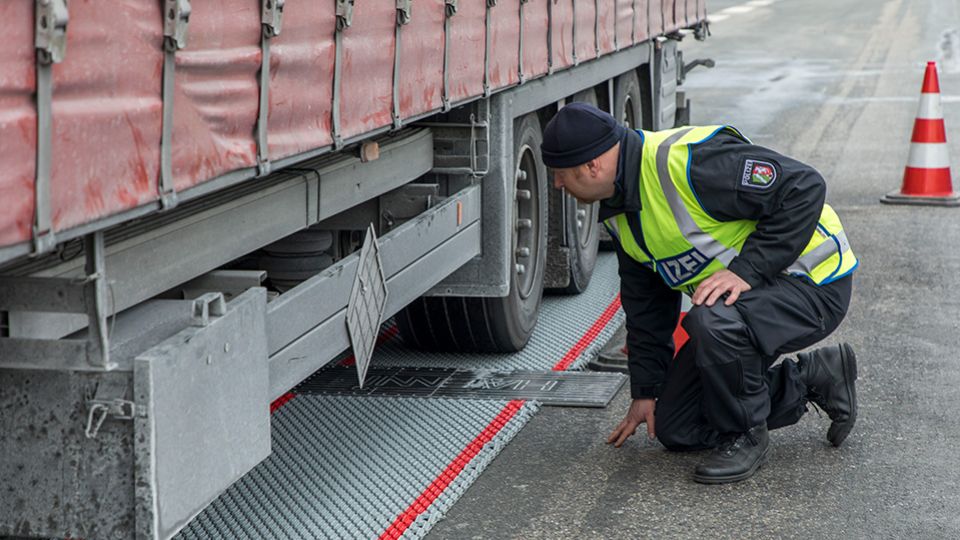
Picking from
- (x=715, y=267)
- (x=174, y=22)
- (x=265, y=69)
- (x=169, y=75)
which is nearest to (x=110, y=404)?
(x=169, y=75)

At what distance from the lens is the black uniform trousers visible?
461 cm

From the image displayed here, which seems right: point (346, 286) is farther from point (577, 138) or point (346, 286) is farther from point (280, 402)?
point (280, 402)

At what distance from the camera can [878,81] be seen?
1994 centimetres

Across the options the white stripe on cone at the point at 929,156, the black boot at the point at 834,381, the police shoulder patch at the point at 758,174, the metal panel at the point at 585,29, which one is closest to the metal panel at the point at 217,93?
the police shoulder patch at the point at 758,174

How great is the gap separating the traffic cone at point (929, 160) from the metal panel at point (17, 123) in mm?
8495

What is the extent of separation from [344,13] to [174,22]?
1.06m

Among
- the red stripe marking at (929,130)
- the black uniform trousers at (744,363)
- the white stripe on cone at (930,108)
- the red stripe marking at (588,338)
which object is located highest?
the white stripe on cone at (930,108)

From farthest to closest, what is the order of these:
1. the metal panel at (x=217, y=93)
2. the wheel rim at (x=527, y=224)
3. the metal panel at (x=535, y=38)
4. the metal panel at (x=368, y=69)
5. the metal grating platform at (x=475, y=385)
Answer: the wheel rim at (x=527, y=224)
the metal panel at (x=535, y=38)
the metal grating platform at (x=475, y=385)
the metal panel at (x=368, y=69)
the metal panel at (x=217, y=93)

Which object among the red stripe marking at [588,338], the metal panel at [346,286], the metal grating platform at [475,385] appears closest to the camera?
the metal panel at [346,286]

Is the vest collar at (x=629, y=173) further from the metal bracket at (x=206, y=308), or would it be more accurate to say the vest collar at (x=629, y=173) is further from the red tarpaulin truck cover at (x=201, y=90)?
the metal bracket at (x=206, y=308)

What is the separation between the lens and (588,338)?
668 centimetres

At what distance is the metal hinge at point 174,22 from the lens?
3.03 meters

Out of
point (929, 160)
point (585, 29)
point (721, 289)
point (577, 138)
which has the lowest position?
point (721, 289)

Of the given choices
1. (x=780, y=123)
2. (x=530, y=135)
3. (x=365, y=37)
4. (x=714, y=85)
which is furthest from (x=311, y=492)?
(x=714, y=85)
